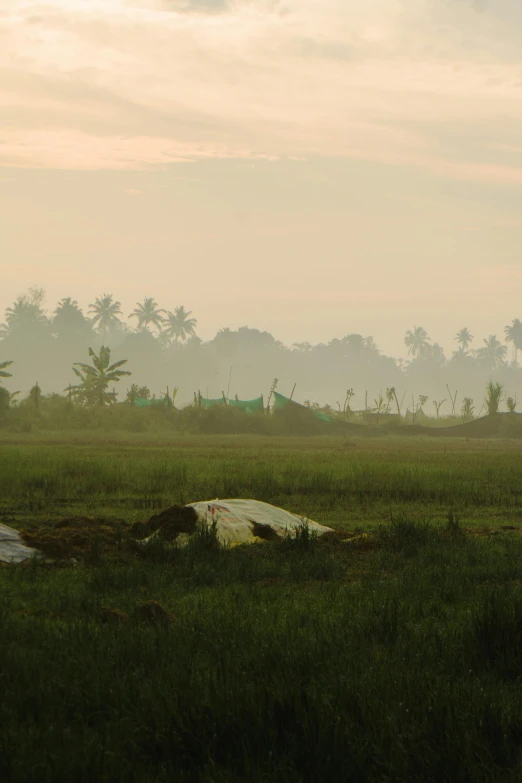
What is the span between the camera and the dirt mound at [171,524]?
846cm

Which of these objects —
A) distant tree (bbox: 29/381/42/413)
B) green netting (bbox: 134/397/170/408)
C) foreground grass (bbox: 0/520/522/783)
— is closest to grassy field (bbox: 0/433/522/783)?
foreground grass (bbox: 0/520/522/783)

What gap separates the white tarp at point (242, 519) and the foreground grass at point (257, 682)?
2.40 m

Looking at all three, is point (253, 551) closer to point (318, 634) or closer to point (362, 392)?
point (318, 634)

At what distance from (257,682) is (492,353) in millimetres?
152565

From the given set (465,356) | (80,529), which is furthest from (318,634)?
(465,356)

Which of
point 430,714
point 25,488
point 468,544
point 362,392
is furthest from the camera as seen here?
point 362,392

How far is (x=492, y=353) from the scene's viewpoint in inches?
5906

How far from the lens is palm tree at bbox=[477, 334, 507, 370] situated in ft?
486

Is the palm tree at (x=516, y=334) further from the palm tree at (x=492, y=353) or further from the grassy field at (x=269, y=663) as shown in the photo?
the grassy field at (x=269, y=663)

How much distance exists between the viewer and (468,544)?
333 inches

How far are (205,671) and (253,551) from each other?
159 inches

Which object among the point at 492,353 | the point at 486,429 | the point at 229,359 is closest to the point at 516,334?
the point at 492,353

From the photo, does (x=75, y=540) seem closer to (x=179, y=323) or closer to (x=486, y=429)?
(x=486, y=429)

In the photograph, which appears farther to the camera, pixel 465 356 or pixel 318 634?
pixel 465 356
